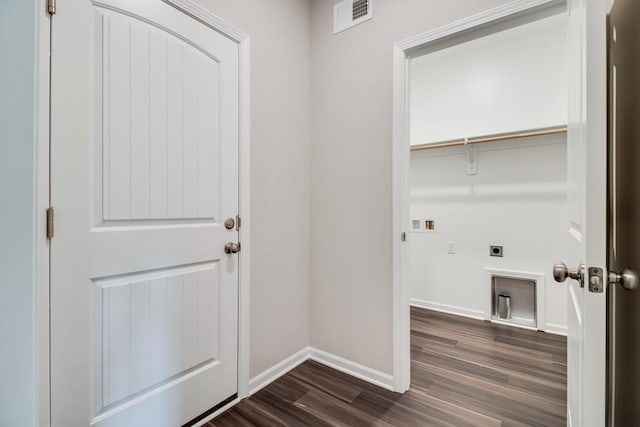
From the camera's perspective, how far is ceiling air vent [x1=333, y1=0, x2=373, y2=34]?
193 centimetres

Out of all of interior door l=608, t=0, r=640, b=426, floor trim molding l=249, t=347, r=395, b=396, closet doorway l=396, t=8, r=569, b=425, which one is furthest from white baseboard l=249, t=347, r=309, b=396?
interior door l=608, t=0, r=640, b=426

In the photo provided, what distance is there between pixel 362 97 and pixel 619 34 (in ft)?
3.98

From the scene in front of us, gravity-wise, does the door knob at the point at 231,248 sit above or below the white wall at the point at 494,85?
below

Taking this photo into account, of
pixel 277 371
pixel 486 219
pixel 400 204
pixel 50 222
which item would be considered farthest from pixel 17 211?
pixel 486 219

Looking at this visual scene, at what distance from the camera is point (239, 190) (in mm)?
1710

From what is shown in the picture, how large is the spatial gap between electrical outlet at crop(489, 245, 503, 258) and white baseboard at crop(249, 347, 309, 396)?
2046 mm

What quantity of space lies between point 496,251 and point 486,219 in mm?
327

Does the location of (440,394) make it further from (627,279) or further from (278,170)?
(278,170)

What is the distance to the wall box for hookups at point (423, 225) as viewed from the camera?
3301 mm

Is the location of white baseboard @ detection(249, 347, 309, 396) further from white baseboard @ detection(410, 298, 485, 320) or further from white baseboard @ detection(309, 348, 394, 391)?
white baseboard @ detection(410, 298, 485, 320)

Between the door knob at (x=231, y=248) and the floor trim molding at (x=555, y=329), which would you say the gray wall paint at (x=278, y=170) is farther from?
the floor trim molding at (x=555, y=329)

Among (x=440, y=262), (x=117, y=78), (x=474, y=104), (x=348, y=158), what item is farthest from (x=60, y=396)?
(x=474, y=104)

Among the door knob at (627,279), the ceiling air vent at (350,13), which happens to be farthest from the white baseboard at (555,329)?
the ceiling air vent at (350,13)

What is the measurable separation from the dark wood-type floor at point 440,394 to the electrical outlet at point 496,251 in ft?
2.69
